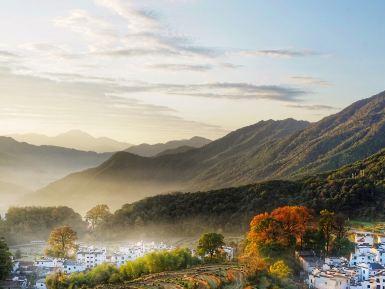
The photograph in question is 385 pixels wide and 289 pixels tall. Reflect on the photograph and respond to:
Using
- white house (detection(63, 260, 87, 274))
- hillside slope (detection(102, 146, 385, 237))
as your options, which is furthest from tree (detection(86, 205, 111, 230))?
white house (detection(63, 260, 87, 274))

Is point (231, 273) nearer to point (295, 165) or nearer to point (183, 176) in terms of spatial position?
point (295, 165)

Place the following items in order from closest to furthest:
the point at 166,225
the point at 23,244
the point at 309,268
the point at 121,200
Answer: the point at 309,268 < the point at 23,244 < the point at 166,225 < the point at 121,200

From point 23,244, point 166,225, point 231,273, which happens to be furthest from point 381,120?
point 231,273

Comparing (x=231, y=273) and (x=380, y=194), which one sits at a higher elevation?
(x=380, y=194)

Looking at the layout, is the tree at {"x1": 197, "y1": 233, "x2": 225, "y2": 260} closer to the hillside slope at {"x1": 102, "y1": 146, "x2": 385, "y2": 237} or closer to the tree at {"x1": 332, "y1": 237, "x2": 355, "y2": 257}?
the tree at {"x1": 332, "y1": 237, "x2": 355, "y2": 257}

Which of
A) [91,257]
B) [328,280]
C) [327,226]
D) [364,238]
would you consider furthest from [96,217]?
[328,280]
